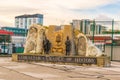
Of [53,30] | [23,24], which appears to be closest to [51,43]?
[53,30]

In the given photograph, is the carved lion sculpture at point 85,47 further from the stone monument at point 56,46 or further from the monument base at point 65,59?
the monument base at point 65,59

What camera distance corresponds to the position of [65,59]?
27.1m

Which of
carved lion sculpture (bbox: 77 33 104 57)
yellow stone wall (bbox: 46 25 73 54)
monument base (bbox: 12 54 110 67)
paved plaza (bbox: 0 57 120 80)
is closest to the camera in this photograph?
paved plaza (bbox: 0 57 120 80)

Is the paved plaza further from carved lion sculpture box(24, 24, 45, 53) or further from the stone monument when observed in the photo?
carved lion sculpture box(24, 24, 45, 53)

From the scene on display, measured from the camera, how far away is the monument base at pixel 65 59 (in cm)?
2579

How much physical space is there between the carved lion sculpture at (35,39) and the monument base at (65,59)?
4.67ft

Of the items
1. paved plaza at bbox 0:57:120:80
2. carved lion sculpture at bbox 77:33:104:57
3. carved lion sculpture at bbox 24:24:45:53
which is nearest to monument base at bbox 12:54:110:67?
paved plaza at bbox 0:57:120:80

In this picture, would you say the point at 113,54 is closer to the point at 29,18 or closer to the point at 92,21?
the point at 92,21

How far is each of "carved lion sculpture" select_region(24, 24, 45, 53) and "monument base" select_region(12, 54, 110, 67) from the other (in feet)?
4.67

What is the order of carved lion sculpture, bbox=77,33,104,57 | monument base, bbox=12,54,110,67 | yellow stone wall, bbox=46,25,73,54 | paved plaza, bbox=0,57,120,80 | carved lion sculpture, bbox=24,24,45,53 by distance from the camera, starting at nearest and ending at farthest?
1. paved plaza, bbox=0,57,120,80
2. monument base, bbox=12,54,110,67
3. carved lion sculpture, bbox=77,33,104,57
4. yellow stone wall, bbox=46,25,73,54
5. carved lion sculpture, bbox=24,24,45,53

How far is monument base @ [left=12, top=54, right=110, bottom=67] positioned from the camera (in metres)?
25.8

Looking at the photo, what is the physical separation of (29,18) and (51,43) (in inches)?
3747

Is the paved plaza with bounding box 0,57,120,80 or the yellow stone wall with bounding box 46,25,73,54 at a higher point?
the yellow stone wall with bounding box 46,25,73,54

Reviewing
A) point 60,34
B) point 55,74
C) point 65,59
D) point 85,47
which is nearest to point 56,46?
point 60,34
